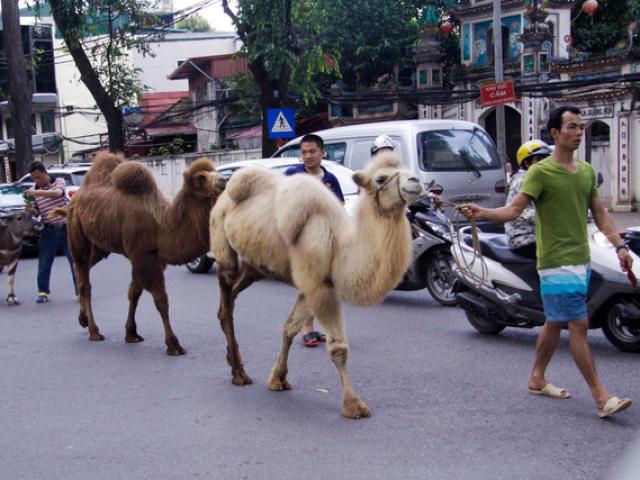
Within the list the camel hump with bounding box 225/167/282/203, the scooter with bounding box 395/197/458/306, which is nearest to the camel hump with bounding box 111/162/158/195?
the camel hump with bounding box 225/167/282/203

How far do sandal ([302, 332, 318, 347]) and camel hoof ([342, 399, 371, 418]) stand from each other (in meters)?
2.31

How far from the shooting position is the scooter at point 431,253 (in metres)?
9.16

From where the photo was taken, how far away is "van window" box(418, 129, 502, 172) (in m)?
11.8

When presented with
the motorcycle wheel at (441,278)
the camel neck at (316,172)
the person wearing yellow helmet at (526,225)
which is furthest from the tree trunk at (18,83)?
the person wearing yellow helmet at (526,225)

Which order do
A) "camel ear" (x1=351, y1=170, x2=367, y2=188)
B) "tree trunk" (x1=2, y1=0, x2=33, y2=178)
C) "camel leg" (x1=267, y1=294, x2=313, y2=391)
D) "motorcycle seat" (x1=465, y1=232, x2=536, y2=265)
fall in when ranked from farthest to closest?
1. "tree trunk" (x1=2, y1=0, x2=33, y2=178)
2. "motorcycle seat" (x1=465, y1=232, x2=536, y2=265)
3. "camel leg" (x1=267, y1=294, x2=313, y2=391)
4. "camel ear" (x1=351, y1=170, x2=367, y2=188)

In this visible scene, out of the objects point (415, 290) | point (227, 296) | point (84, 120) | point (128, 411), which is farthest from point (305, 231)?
point (84, 120)

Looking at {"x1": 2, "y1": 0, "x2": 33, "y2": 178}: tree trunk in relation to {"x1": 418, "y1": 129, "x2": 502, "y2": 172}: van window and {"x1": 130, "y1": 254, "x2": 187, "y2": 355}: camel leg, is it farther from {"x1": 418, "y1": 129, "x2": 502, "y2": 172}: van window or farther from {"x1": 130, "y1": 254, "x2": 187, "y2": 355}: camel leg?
{"x1": 130, "y1": 254, "x2": 187, "y2": 355}: camel leg

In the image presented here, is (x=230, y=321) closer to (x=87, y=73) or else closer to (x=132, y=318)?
(x=132, y=318)

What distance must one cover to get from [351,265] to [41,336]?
188 inches

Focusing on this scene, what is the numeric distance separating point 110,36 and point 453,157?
14.0 meters

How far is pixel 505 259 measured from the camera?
24.3ft

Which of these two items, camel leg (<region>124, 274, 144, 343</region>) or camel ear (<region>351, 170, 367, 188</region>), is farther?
camel leg (<region>124, 274, 144, 343</region>)

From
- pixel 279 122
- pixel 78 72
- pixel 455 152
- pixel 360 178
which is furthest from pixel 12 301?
pixel 78 72

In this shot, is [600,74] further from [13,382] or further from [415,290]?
[13,382]
